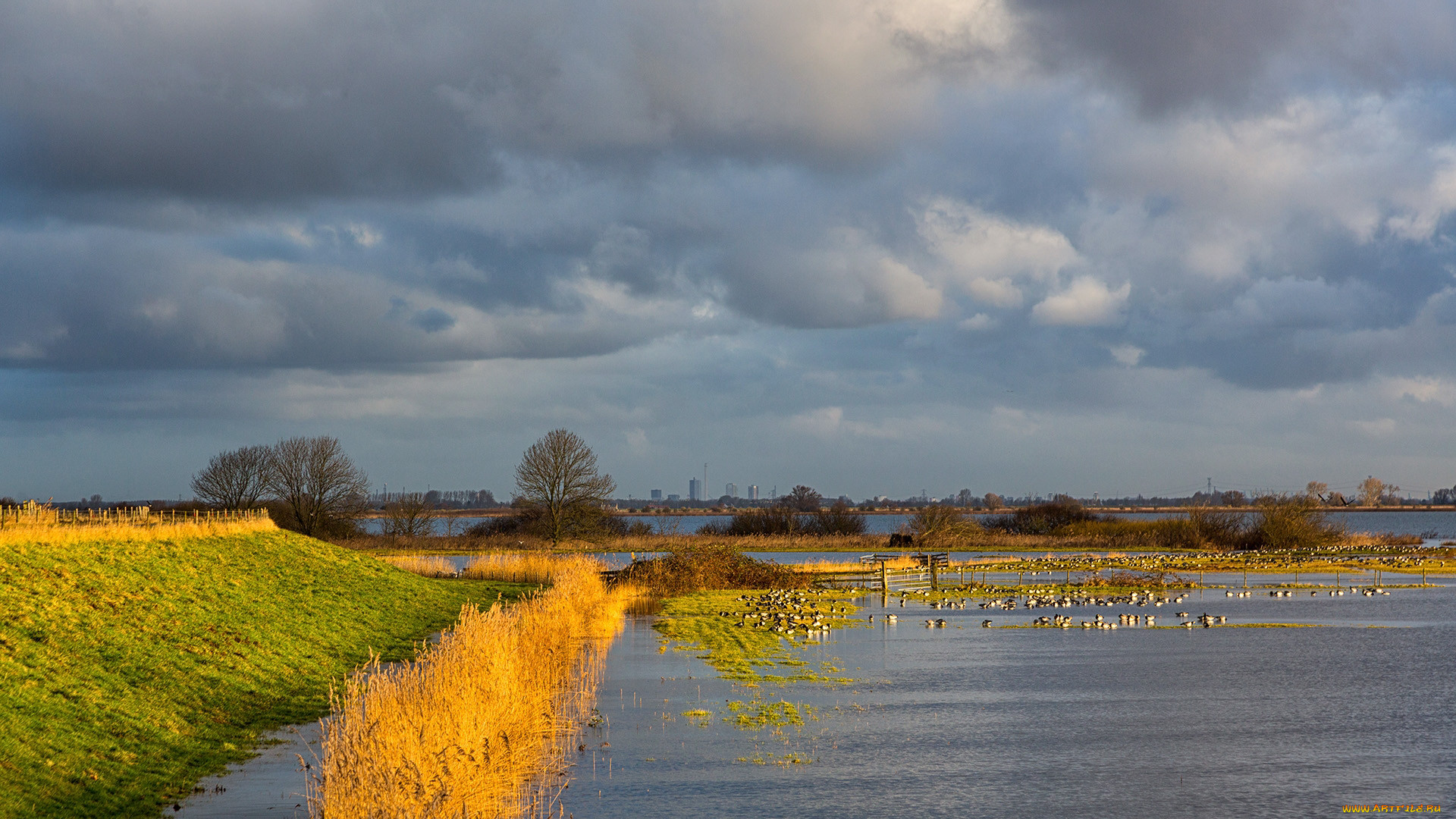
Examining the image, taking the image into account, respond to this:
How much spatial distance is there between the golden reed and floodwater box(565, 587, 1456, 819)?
83cm

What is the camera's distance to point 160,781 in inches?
651

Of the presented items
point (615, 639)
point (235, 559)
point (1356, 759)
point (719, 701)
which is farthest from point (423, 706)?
point (235, 559)

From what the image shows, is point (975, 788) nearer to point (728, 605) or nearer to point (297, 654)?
point (297, 654)

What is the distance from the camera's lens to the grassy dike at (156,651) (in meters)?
16.5

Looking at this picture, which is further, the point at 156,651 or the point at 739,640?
the point at 739,640

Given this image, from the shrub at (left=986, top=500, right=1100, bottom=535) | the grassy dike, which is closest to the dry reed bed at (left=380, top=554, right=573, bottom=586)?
the grassy dike

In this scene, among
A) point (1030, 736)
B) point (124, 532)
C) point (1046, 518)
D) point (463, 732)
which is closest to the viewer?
point (463, 732)

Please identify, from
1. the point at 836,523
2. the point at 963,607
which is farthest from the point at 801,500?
the point at 963,607

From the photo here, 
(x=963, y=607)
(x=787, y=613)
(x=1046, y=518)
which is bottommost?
(x=963, y=607)

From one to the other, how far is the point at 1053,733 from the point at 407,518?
90913 mm

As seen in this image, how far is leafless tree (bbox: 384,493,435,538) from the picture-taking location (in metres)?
105

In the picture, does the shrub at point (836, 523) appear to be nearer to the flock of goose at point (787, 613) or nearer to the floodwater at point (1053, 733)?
Answer: the flock of goose at point (787, 613)

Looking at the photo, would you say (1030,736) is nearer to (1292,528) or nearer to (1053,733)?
(1053,733)

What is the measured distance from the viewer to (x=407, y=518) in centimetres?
10556
